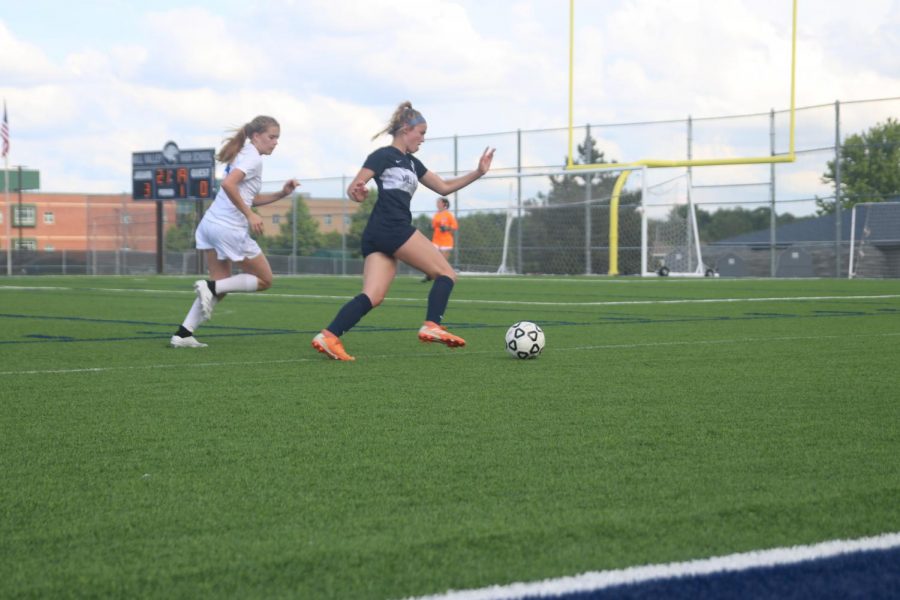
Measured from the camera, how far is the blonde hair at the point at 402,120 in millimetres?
8227

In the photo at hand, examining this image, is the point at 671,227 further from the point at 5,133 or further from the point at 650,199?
the point at 5,133

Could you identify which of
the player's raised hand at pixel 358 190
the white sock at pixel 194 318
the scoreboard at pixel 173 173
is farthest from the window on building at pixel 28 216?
the player's raised hand at pixel 358 190

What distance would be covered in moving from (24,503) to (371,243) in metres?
4.84

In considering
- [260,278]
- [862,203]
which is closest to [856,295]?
[260,278]

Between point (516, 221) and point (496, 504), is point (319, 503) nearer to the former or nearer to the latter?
point (496, 504)

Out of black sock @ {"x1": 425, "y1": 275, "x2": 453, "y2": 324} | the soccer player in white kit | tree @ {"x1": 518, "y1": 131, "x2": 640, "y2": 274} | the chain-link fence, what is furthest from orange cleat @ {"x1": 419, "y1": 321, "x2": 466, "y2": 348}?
tree @ {"x1": 518, "y1": 131, "x2": 640, "y2": 274}

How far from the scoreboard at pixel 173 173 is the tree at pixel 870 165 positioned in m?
19.2

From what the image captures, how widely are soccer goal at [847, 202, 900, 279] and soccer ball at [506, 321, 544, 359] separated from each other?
2641 cm

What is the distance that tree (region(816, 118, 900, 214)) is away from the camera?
32.2 m

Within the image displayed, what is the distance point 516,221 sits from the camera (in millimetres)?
39500

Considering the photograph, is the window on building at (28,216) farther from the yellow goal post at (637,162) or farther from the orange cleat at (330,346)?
the orange cleat at (330,346)

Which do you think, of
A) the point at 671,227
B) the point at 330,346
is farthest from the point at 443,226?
the point at 330,346

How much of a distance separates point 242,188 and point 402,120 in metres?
1.66

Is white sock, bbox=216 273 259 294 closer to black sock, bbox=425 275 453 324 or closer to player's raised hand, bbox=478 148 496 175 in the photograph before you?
black sock, bbox=425 275 453 324
